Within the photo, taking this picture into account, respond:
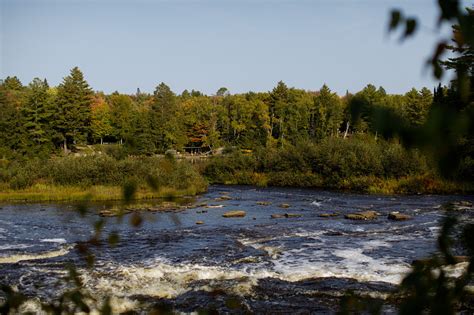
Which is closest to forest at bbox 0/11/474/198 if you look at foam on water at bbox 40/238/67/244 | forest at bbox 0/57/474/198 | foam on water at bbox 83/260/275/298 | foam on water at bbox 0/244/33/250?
forest at bbox 0/57/474/198

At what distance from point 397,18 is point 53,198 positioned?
3264 cm

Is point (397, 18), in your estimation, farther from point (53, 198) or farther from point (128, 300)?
point (53, 198)

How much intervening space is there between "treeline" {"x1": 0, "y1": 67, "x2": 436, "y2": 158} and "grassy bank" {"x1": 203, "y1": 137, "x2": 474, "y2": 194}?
41.8 feet

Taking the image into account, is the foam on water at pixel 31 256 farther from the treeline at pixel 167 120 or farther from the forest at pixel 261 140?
the treeline at pixel 167 120

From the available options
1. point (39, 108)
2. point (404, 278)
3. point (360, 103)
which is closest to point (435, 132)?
point (360, 103)

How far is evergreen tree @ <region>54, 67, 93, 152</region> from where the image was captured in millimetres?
65438

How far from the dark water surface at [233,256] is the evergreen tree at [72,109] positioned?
4047cm

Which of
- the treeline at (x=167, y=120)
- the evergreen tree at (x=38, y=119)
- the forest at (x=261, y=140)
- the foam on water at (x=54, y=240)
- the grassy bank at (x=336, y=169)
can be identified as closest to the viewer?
the forest at (x=261, y=140)

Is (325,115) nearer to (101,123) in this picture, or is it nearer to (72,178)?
(101,123)

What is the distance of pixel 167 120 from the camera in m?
76.2

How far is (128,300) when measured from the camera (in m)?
10.9

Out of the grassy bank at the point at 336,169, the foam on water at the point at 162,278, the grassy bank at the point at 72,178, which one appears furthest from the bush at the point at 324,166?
the foam on water at the point at 162,278

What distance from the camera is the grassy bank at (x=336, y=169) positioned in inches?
1409

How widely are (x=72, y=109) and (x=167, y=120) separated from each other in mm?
15254
